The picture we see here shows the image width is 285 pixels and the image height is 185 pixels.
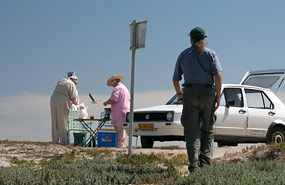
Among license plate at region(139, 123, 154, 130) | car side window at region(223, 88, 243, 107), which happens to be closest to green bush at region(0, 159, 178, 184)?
license plate at region(139, 123, 154, 130)

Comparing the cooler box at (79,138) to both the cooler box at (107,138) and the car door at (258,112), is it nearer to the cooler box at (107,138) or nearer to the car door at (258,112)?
the cooler box at (107,138)

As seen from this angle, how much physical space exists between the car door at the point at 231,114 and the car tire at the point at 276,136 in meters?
0.97

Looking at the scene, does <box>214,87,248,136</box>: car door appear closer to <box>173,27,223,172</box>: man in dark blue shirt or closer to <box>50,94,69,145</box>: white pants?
<box>50,94,69,145</box>: white pants

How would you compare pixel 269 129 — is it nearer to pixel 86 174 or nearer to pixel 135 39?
pixel 135 39

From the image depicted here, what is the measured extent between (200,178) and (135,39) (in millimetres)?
5538

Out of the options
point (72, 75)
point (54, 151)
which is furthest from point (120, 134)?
point (54, 151)

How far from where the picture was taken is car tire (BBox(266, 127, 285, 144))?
1628 centimetres

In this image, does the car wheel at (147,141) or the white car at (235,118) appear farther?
the car wheel at (147,141)

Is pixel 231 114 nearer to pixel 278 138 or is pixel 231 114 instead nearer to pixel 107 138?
pixel 278 138

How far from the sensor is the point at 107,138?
1770 centimetres

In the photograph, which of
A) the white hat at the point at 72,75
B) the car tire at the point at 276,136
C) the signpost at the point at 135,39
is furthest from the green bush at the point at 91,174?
the white hat at the point at 72,75

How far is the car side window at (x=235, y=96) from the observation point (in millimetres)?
15694

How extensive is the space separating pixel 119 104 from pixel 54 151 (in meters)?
3.18

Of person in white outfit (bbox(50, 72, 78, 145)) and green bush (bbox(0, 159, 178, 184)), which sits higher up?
person in white outfit (bbox(50, 72, 78, 145))
